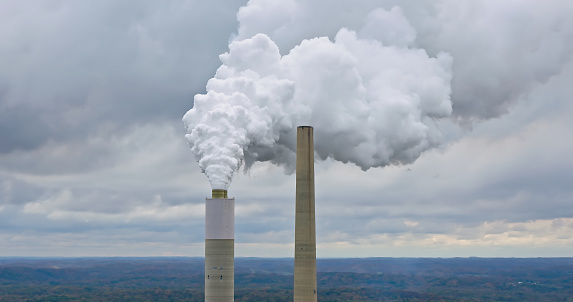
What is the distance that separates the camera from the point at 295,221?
6003 cm

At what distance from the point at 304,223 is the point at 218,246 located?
7.30 m

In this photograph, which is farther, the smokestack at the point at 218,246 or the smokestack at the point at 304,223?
the smokestack at the point at 304,223

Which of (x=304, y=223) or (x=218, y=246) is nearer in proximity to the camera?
(x=218, y=246)

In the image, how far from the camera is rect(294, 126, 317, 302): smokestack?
59500 mm

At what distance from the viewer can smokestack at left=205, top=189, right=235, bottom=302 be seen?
5672cm

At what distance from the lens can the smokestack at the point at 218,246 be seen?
56719mm

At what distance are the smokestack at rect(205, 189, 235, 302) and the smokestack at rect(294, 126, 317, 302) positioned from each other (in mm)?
5789

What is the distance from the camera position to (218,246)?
56.7 m

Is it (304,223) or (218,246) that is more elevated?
(304,223)

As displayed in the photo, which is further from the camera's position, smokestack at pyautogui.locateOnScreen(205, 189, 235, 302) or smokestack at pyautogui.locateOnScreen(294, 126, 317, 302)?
smokestack at pyautogui.locateOnScreen(294, 126, 317, 302)

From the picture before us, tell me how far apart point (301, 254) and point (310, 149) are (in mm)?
8413

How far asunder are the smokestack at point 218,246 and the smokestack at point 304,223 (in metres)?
5.79

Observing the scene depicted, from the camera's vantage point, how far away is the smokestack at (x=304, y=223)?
59500mm

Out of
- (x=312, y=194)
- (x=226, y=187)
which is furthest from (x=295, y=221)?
(x=226, y=187)
